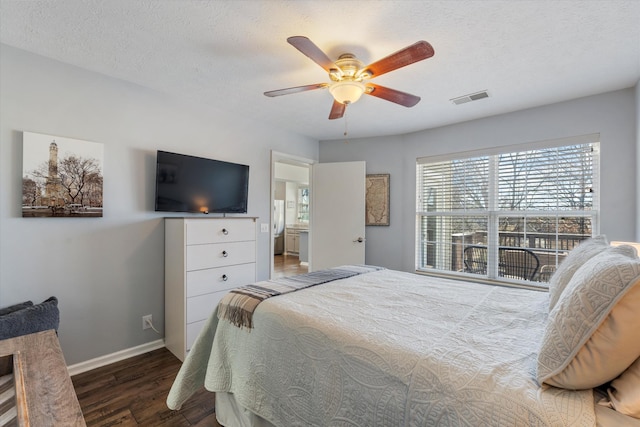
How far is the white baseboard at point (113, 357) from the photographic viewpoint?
7.24ft

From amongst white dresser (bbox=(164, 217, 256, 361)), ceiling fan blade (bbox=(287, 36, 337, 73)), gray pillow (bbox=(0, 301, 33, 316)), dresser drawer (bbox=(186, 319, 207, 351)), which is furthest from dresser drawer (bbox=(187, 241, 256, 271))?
ceiling fan blade (bbox=(287, 36, 337, 73))

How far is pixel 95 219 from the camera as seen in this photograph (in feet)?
7.59

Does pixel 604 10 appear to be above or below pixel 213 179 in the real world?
above

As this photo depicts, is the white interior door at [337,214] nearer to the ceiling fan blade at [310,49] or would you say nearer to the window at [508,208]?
the window at [508,208]

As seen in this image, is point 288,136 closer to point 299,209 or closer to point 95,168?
point 95,168

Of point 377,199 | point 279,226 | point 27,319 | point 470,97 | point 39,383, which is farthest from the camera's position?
point 279,226

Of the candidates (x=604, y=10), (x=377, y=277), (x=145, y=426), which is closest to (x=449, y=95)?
(x=604, y=10)

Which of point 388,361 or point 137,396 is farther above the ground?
point 388,361

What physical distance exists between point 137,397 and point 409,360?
1963mm

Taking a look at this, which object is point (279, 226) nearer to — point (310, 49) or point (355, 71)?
point (355, 71)

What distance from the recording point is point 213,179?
2963mm

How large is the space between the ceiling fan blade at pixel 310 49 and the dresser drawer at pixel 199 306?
6.63 feet

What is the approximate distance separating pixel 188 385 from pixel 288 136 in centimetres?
300

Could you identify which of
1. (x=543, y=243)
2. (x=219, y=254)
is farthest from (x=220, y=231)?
(x=543, y=243)
